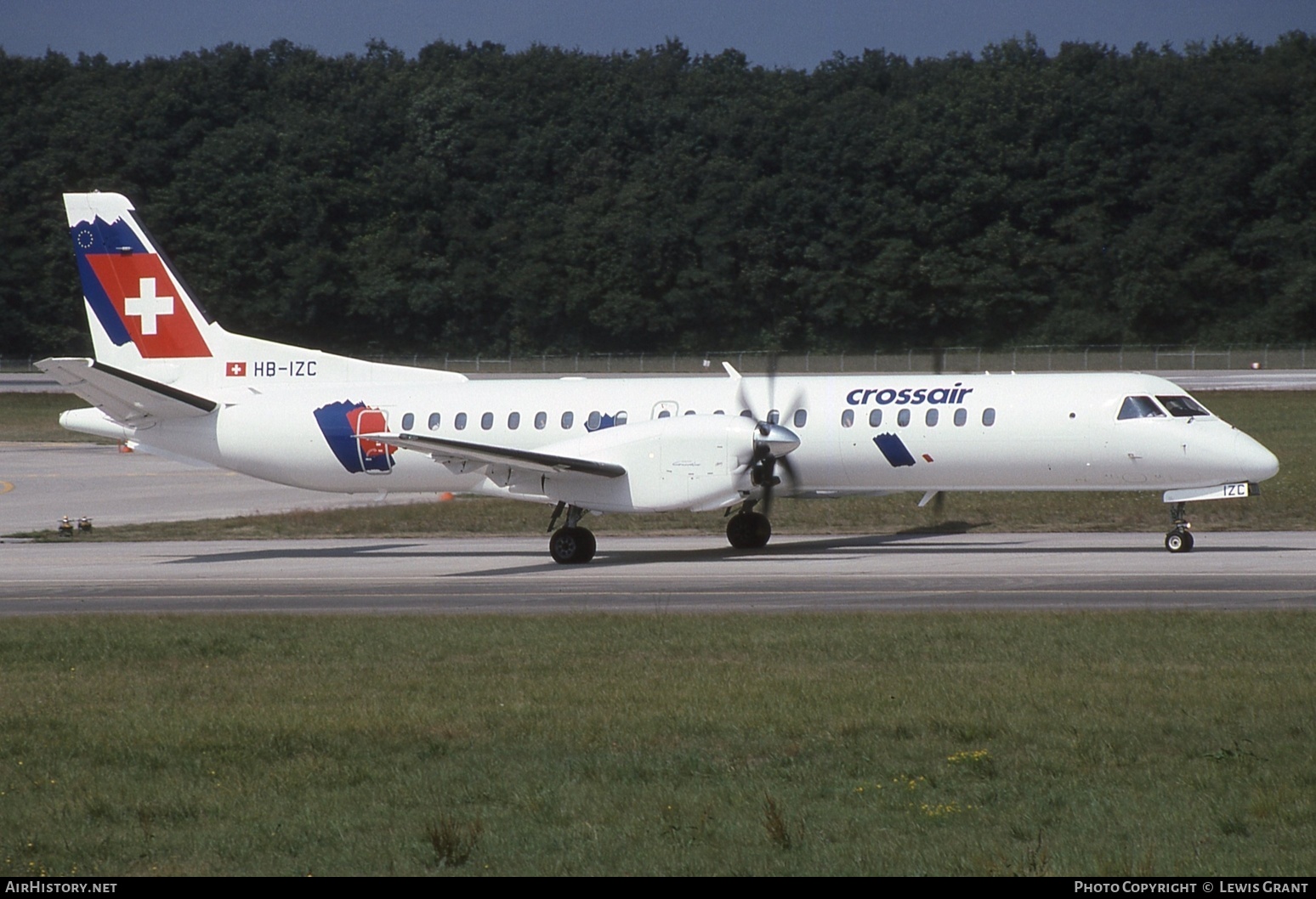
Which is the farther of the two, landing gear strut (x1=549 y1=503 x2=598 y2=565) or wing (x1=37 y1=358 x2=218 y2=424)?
wing (x1=37 y1=358 x2=218 y2=424)

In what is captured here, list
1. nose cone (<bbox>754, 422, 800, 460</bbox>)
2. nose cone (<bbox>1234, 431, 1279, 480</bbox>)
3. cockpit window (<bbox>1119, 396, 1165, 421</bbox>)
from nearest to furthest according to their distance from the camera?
nose cone (<bbox>1234, 431, 1279, 480</bbox>), cockpit window (<bbox>1119, 396, 1165, 421</bbox>), nose cone (<bbox>754, 422, 800, 460</bbox>)

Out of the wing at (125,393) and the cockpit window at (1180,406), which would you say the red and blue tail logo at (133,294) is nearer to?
the wing at (125,393)

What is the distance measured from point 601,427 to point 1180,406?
1027 centimetres

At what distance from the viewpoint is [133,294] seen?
2870 cm

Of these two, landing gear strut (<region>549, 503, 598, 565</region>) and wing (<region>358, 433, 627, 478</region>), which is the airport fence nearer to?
landing gear strut (<region>549, 503, 598, 565</region>)

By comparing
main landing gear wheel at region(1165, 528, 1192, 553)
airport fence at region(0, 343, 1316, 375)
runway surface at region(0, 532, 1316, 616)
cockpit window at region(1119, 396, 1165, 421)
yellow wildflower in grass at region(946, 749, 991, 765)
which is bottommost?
runway surface at region(0, 532, 1316, 616)

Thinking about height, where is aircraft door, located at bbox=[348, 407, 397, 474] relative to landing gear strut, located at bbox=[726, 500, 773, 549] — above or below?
above

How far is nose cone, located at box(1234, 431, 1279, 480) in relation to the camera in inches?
917

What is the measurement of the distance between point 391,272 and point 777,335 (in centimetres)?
2553

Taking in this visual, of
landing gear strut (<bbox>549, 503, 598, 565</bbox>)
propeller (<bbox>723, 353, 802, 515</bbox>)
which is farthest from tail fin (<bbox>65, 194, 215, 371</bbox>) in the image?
propeller (<bbox>723, 353, 802, 515</bbox>)

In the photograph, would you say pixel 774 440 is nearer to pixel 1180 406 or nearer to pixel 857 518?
pixel 1180 406

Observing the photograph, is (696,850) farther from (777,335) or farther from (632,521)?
(777,335)

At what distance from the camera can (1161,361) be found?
257ft

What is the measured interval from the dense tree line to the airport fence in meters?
1.49
